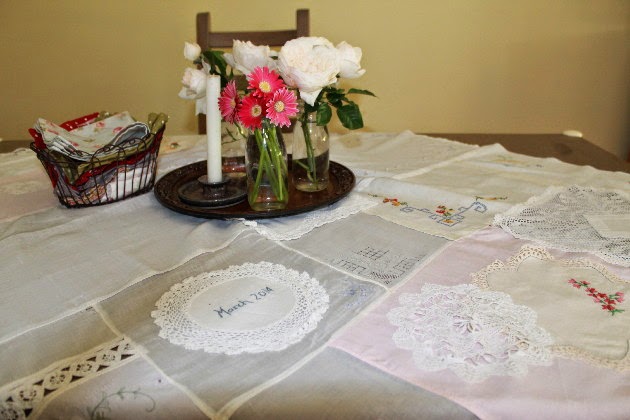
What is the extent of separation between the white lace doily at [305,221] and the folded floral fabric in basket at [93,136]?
11.4 inches

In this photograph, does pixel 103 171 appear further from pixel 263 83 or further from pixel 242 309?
pixel 242 309

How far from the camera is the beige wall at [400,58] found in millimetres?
2117

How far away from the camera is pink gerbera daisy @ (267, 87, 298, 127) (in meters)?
0.76

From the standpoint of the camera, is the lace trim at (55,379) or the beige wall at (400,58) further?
the beige wall at (400,58)

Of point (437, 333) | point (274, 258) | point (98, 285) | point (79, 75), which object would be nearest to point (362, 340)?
point (437, 333)

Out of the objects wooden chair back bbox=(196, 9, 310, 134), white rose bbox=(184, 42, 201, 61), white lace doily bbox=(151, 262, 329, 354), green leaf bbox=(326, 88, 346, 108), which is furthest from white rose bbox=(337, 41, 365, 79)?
wooden chair back bbox=(196, 9, 310, 134)

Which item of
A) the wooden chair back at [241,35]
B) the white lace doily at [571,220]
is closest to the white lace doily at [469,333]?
the white lace doily at [571,220]

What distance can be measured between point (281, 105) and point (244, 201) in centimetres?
22

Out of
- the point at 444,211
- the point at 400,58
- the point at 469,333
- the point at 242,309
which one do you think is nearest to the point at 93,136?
the point at 242,309

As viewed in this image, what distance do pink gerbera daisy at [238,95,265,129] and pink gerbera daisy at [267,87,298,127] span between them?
17 mm

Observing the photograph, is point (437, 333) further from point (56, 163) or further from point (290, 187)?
point (56, 163)

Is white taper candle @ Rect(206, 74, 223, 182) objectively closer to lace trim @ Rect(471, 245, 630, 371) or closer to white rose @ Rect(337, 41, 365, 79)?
white rose @ Rect(337, 41, 365, 79)

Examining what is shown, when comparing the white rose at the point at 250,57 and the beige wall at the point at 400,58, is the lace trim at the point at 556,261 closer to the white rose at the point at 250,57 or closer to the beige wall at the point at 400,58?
the white rose at the point at 250,57

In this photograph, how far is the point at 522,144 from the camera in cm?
138
